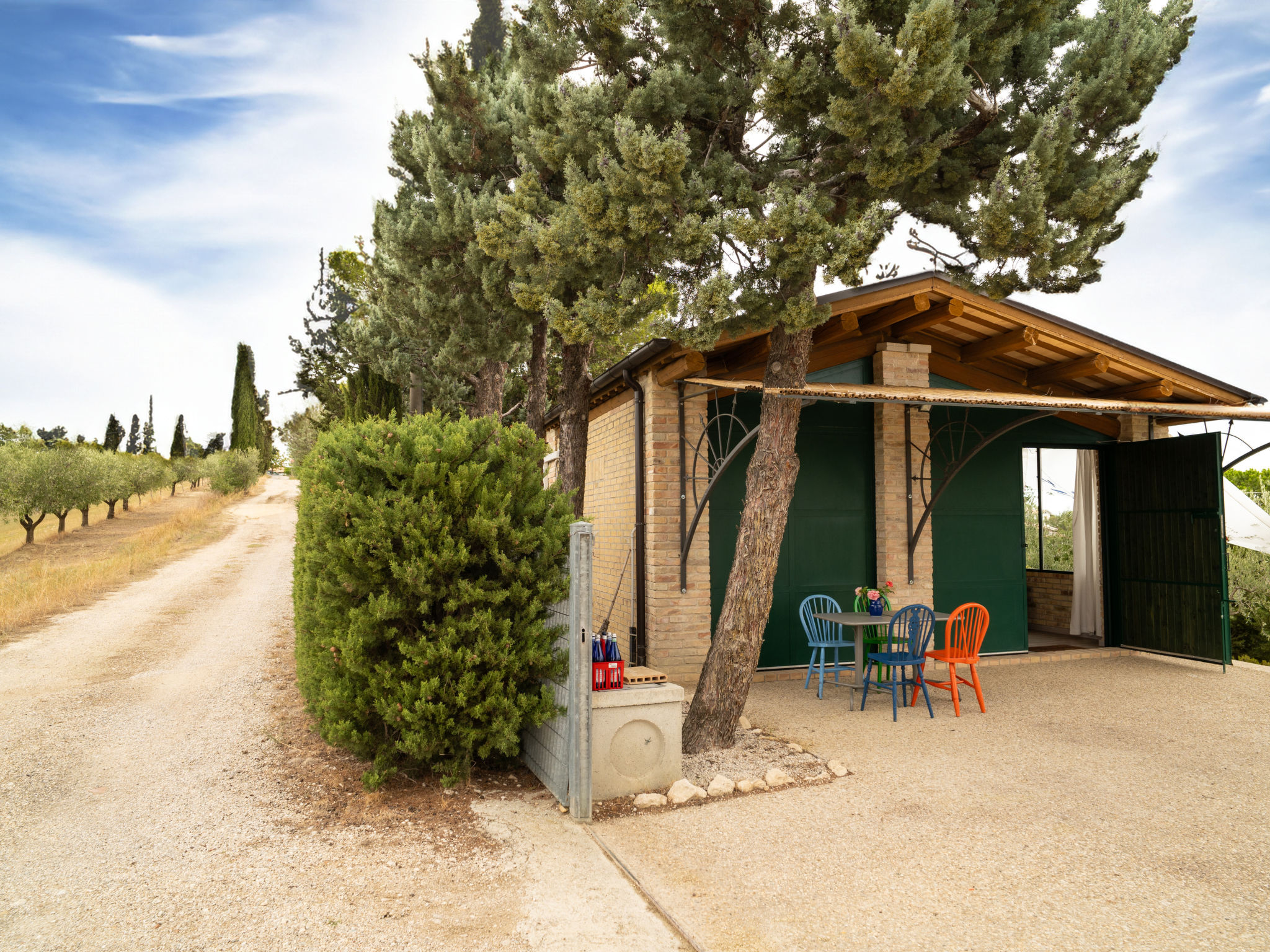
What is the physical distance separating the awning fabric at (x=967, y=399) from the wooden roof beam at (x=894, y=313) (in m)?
0.81

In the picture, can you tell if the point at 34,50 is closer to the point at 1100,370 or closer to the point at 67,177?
the point at 67,177

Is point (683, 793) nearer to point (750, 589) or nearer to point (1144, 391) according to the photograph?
point (750, 589)

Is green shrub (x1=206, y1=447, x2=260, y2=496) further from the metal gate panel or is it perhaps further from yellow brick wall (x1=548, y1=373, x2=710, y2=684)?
the metal gate panel

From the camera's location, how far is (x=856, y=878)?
10.4 feet

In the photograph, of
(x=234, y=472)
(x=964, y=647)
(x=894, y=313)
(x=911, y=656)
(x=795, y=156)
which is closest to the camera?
(x=795, y=156)

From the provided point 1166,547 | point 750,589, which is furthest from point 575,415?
point 1166,547

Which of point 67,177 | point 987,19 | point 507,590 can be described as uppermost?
point 67,177

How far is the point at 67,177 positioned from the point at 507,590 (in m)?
14.6

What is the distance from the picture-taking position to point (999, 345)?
303 inches

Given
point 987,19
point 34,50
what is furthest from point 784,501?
point 34,50

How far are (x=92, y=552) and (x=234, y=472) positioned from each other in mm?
15534

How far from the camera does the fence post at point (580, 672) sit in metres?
3.77

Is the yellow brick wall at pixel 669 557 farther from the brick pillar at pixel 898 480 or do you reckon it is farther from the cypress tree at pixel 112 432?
the cypress tree at pixel 112 432

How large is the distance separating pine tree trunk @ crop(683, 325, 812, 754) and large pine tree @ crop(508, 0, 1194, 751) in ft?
0.04
